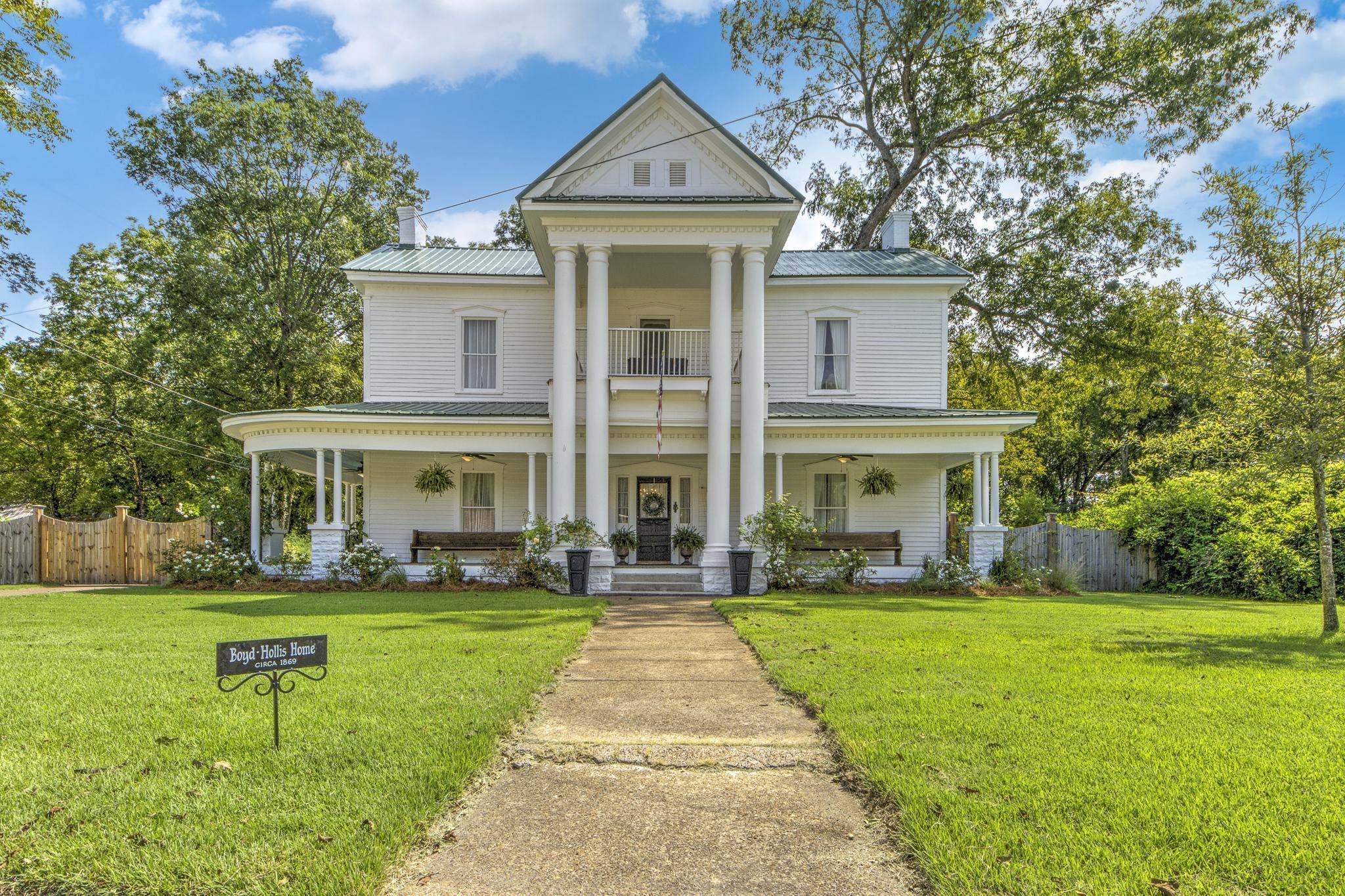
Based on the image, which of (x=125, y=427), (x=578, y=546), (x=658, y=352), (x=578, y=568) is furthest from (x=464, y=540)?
(x=125, y=427)

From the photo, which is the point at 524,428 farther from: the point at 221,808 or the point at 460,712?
the point at 221,808

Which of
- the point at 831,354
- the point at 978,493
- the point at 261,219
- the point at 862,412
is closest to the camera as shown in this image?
the point at 978,493

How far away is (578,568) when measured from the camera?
1450cm

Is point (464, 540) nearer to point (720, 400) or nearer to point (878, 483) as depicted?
point (720, 400)

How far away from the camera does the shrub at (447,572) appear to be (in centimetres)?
1537

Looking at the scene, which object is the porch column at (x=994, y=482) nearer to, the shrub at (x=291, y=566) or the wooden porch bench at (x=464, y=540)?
the wooden porch bench at (x=464, y=540)

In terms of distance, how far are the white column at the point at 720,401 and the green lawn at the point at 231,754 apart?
6.74 m

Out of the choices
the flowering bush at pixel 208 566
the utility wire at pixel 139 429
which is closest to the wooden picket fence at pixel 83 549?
the flowering bush at pixel 208 566

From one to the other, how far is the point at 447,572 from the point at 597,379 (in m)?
5.18

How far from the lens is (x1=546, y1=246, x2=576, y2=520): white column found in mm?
15484

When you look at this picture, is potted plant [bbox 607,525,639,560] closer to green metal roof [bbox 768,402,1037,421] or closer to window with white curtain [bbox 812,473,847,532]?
green metal roof [bbox 768,402,1037,421]

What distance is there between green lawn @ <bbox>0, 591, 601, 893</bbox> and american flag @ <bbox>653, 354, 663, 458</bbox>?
6780mm

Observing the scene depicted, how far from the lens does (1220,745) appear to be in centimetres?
474

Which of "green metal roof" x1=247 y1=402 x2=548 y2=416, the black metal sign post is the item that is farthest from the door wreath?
the black metal sign post
